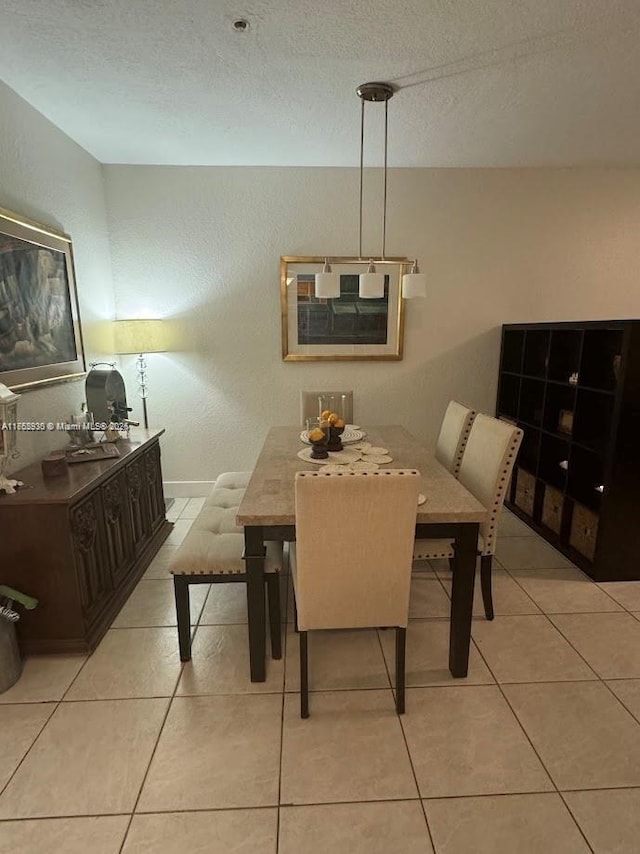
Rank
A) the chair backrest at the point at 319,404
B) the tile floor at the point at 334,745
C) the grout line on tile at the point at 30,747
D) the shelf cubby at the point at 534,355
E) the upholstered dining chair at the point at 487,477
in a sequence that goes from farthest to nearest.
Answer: the shelf cubby at the point at 534,355 → the chair backrest at the point at 319,404 → the upholstered dining chair at the point at 487,477 → the grout line on tile at the point at 30,747 → the tile floor at the point at 334,745

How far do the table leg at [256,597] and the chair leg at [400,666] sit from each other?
0.53 metres

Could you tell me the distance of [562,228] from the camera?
352 centimetres

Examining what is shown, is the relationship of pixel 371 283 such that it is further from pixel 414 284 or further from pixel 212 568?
pixel 212 568

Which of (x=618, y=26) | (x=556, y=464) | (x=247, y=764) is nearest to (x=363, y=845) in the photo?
(x=247, y=764)

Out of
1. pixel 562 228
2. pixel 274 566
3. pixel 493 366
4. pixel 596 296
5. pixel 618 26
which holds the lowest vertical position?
pixel 274 566

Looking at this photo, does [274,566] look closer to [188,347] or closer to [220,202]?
[188,347]

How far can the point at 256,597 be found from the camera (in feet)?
5.77

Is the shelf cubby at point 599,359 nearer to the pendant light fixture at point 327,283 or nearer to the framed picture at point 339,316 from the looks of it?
the framed picture at point 339,316

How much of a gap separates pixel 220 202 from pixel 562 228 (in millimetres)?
2677

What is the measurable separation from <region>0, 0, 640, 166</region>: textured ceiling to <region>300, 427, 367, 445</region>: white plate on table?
182cm

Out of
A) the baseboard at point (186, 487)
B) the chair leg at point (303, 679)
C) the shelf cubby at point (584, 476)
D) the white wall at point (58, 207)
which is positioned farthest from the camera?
the baseboard at point (186, 487)

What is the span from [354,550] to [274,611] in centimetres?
63

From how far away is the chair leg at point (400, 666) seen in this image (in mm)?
1645

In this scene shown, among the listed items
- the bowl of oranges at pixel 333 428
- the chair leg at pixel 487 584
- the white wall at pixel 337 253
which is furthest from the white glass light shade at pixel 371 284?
the chair leg at pixel 487 584
